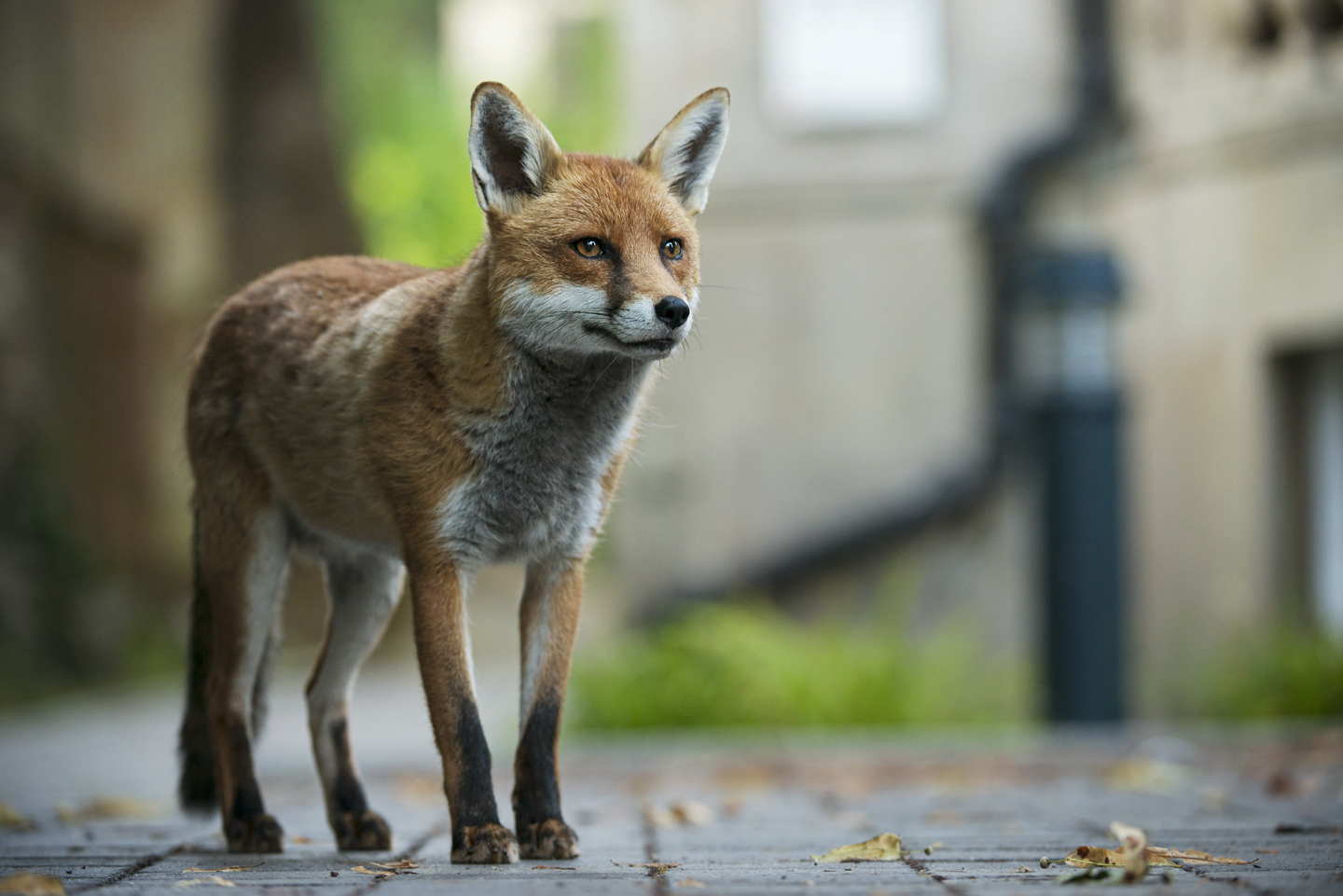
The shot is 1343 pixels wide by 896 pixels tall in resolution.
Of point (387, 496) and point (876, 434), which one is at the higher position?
point (876, 434)

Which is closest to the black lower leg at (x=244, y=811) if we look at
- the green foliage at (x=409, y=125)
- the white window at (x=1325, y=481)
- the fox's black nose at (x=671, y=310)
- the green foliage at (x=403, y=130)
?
the fox's black nose at (x=671, y=310)

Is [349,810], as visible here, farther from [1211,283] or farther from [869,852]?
[1211,283]

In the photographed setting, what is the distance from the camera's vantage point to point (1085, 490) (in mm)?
7578

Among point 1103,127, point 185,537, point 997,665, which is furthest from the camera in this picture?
point 185,537

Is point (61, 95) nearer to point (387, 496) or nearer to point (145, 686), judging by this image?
point (145, 686)

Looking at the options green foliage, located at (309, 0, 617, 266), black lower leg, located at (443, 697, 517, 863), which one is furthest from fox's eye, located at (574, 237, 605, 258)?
green foliage, located at (309, 0, 617, 266)

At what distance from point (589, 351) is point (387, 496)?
683 mm

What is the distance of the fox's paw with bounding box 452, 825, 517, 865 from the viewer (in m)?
3.36

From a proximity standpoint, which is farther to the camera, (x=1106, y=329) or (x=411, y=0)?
(x=411, y=0)

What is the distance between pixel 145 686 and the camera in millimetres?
11789

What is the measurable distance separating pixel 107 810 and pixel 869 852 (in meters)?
3.27

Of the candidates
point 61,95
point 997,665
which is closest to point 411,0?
point 61,95

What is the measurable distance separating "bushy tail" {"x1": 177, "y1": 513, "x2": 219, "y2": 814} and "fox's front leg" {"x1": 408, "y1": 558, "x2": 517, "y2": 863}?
1.07 meters

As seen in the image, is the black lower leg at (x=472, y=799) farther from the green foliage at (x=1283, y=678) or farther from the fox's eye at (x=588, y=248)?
the green foliage at (x=1283, y=678)
